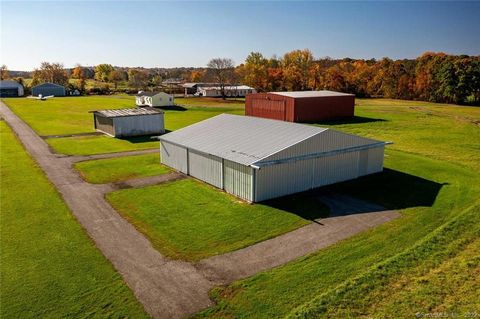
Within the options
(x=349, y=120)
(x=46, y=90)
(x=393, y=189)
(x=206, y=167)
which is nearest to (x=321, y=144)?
(x=393, y=189)

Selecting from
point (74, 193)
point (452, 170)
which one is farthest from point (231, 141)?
point (452, 170)

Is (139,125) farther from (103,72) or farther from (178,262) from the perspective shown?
(103,72)

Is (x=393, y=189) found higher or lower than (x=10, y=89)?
lower

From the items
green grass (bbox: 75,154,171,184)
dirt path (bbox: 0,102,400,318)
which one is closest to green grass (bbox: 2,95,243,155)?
green grass (bbox: 75,154,171,184)

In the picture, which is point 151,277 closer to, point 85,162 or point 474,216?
point 474,216

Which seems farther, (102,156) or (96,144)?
(96,144)

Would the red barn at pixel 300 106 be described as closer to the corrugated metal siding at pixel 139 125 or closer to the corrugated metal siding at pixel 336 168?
the corrugated metal siding at pixel 139 125
